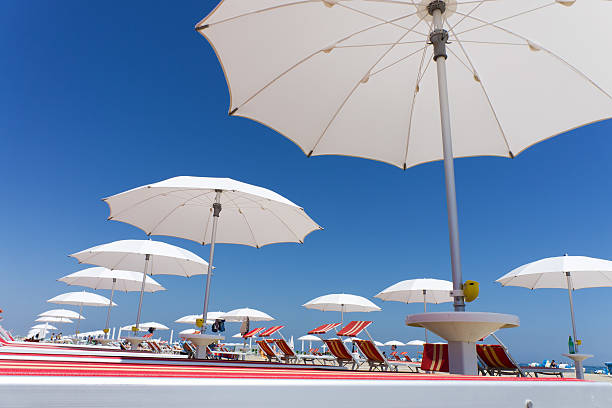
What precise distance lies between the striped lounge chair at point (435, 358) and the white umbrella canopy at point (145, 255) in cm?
506

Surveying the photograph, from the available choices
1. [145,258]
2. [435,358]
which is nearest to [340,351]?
[435,358]

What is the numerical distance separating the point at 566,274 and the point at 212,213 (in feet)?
24.9

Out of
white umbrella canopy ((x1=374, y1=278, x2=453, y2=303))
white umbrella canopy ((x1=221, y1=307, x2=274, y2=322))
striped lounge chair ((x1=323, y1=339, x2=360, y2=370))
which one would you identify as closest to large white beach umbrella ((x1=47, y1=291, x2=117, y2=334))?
white umbrella canopy ((x1=221, y1=307, x2=274, y2=322))

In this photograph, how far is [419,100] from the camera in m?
4.27

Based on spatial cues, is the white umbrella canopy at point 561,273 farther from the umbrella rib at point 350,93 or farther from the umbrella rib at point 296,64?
the umbrella rib at point 296,64

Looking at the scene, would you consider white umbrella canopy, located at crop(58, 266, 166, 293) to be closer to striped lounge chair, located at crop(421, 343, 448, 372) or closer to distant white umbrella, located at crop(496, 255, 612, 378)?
striped lounge chair, located at crop(421, 343, 448, 372)

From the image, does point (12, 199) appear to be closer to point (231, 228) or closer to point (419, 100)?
point (231, 228)

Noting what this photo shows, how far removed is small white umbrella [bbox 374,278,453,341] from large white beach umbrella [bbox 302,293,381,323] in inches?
44.7

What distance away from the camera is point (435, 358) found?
6277 millimetres

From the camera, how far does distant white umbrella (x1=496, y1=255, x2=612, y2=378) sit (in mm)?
7473

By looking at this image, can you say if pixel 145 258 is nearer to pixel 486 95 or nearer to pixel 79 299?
pixel 486 95

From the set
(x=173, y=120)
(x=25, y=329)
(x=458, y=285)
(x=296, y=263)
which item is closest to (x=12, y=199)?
(x=25, y=329)

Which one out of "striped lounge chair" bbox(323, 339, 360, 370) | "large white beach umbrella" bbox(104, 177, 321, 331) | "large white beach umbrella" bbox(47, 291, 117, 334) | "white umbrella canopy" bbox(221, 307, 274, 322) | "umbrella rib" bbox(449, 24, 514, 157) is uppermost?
"umbrella rib" bbox(449, 24, 514, 157)

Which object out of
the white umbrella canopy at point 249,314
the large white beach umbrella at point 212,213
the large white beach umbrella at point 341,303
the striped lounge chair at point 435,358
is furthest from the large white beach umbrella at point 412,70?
the white umbrella canopy at point 249,314
